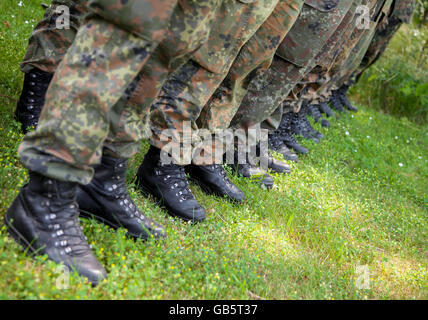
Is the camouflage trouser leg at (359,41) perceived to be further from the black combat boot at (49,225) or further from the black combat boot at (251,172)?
the black combat boot at (49,225)

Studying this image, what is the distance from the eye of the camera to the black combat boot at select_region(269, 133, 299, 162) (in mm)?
3445

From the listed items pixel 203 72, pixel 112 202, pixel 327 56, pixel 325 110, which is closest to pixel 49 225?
pixel 112 202

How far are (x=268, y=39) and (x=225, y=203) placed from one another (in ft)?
3.19

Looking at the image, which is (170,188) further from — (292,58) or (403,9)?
(403,9)

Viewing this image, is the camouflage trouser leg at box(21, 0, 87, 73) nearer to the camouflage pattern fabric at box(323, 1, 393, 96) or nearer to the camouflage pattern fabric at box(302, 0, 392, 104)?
the camouflage pattern fabric at box(302, 0, 392, 104)

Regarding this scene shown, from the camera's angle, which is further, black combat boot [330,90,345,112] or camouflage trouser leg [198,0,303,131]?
black combat boot [330,90,345,112]

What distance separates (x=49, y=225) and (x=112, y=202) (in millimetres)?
315

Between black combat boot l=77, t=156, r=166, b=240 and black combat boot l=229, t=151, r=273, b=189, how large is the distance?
1.15 metres

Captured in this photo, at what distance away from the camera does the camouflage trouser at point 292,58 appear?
8.25 ft

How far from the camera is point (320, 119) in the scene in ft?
16.7

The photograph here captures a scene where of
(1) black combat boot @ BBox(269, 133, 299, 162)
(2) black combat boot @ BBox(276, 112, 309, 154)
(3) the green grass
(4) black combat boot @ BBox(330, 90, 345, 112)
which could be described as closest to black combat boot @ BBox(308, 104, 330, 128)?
(4) black combat boot @ BBox(330, 90, 345, 112)

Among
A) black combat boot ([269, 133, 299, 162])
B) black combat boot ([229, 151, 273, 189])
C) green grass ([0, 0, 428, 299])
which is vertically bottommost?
green grass ([0, 0, 428, 299])

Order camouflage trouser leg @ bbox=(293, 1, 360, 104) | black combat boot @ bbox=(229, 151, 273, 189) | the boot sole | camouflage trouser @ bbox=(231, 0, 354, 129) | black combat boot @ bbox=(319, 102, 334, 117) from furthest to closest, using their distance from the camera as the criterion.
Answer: black combat boot @ bbox=(319, 102, 334, 117) → camouflage trouser leg @ bbox=(293, 1, 360, 104) → black combat boot @ bbox=(229, 151, 273, 189) → camouflage trouser @ bbox=(231, 0, 354, 129) → the boot sole
